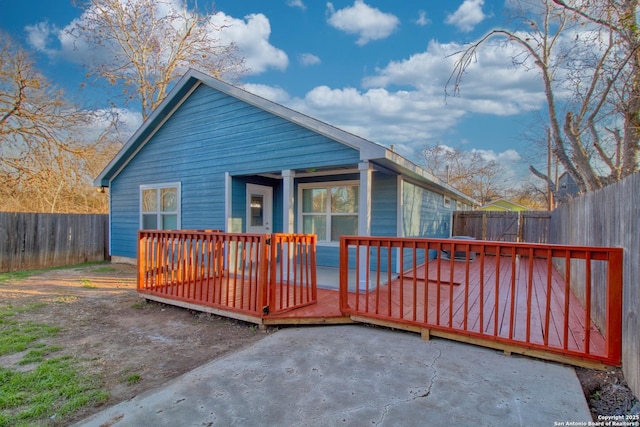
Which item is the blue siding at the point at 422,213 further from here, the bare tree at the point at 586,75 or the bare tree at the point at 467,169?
the bare tree at the point at 467,169

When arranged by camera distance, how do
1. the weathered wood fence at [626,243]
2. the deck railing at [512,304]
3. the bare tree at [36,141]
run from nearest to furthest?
the weathered wood fence at [626,243] < the deck railing at [512,304] < the bare tree at [36,141]

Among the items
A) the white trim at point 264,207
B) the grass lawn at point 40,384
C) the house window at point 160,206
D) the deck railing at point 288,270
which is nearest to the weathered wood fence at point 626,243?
the deck railing at point 288,270

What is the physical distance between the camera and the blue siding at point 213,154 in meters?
6.02

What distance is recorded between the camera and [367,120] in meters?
22.8

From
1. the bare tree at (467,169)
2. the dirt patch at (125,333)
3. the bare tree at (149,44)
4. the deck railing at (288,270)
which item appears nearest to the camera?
the dirt patch at (125,333)

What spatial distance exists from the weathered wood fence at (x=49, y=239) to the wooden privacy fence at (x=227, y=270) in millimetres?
6075

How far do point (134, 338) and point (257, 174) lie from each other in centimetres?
390

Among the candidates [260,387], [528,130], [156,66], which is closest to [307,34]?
[156,66]

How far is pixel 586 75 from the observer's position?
8.48 meters

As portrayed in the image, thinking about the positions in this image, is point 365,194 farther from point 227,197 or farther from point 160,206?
point 160,206

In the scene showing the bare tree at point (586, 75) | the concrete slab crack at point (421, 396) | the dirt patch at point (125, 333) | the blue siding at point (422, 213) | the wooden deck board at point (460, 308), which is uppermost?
the bare tree at point (586, 75)

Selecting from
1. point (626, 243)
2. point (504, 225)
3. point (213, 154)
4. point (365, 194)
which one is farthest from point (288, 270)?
point (504, 225)

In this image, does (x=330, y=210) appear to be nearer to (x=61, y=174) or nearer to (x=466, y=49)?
(x=466, y=49)

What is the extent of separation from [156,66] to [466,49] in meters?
13.9
